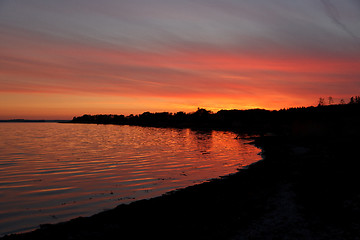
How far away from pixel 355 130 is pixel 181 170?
3960 centimetres

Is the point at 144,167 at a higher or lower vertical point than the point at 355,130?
lower

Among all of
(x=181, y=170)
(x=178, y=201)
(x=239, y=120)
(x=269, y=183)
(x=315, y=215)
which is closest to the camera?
(x=315, y=215)

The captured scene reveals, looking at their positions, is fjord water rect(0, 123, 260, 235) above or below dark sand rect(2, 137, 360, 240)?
below

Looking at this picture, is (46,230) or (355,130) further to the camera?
(355,130)

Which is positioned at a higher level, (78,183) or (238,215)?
(238,215)

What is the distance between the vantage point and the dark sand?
32.1 ft

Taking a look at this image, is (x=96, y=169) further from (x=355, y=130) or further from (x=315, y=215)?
(x=355, y=130)

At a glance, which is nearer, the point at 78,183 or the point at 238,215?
the point at 238,215

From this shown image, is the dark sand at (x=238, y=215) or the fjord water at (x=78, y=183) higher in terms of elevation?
the dark sand at (x=238, y=215)

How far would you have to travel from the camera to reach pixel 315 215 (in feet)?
36.3

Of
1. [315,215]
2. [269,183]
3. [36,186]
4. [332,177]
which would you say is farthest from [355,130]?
[36,186]

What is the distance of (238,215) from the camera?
1176 cm

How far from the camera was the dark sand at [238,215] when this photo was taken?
385 inches

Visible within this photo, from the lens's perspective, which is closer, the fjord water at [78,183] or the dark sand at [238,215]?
the dark sand at [238,215]
